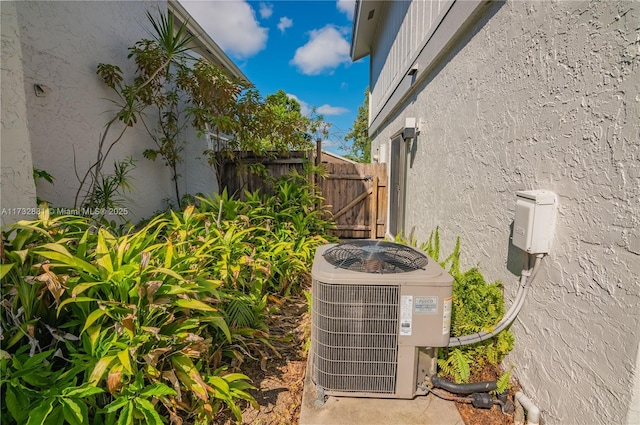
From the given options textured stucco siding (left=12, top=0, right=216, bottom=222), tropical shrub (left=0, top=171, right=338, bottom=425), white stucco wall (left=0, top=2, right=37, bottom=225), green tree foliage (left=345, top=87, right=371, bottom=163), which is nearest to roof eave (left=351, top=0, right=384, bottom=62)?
textured stucco siding (left=12, top=0, right=216, bottom=222)

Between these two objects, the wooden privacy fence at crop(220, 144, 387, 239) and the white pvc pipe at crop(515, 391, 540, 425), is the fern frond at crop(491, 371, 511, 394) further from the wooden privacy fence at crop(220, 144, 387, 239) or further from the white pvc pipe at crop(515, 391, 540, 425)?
the wooden privacy fence at crop(220, 144, 387, 239)

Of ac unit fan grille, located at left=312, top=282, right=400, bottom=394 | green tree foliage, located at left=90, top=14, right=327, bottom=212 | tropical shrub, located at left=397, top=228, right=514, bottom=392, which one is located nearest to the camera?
ac unit fan grille, located at left=312, top=282, right=400, bottom=394

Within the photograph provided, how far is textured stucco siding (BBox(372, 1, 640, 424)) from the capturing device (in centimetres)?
119

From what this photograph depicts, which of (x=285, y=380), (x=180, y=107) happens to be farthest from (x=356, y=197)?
(x=285, y=380)

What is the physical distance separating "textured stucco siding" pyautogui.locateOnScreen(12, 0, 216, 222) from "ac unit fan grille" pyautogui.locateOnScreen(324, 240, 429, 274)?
3.44 meters

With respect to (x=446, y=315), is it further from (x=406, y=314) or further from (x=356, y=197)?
(x=356, y=197)

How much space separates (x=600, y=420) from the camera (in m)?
1.24

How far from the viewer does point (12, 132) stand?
6.03 feet

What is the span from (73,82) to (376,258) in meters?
4.16

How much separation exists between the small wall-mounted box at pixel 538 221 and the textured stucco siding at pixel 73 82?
14.9 feet

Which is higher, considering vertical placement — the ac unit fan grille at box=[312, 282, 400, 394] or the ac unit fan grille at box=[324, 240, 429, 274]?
the ac unit fan grille at box=[324, 240, 429, 274]

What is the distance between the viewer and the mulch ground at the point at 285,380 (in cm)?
178

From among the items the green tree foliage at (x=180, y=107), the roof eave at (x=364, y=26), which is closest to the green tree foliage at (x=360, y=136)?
the roof eave at (x=364, y=26)

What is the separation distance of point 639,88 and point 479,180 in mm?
1328
